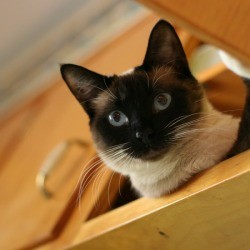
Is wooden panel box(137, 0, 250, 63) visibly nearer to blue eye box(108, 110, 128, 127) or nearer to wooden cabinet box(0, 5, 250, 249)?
wooden cabinet box(0, 5, 250, 249)

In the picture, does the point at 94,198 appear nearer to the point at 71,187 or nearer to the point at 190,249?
the point at 71,187

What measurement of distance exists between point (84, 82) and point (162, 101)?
199mm

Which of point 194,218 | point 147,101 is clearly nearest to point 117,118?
point 147,101

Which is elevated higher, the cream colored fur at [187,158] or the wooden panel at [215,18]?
the wooden panel at [215,18]

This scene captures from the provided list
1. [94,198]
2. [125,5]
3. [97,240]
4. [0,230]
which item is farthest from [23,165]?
[125,5]

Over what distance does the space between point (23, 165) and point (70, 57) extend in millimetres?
812

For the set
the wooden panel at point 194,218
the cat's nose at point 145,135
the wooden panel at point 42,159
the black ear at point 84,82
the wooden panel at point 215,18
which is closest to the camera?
the wooden panel at point 215,18

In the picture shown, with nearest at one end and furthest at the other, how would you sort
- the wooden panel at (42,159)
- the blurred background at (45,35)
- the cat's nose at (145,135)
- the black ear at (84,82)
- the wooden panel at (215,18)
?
the wooden panel at (215,18) → the cat's nose at (145,135) → the black ear at (84,82) → the wooden panel at (42,159) → the blurred background at (45,35)

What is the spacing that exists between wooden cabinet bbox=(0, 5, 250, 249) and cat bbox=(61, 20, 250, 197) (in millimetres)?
74

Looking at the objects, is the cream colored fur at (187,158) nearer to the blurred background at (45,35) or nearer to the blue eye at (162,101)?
the blue eye at (162,101)

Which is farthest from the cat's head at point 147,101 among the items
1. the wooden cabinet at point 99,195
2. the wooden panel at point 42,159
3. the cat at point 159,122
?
the wooden panel at point 42,159

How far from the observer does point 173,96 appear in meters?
0.83

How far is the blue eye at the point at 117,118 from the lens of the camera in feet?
2.73

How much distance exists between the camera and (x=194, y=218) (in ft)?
2.31
